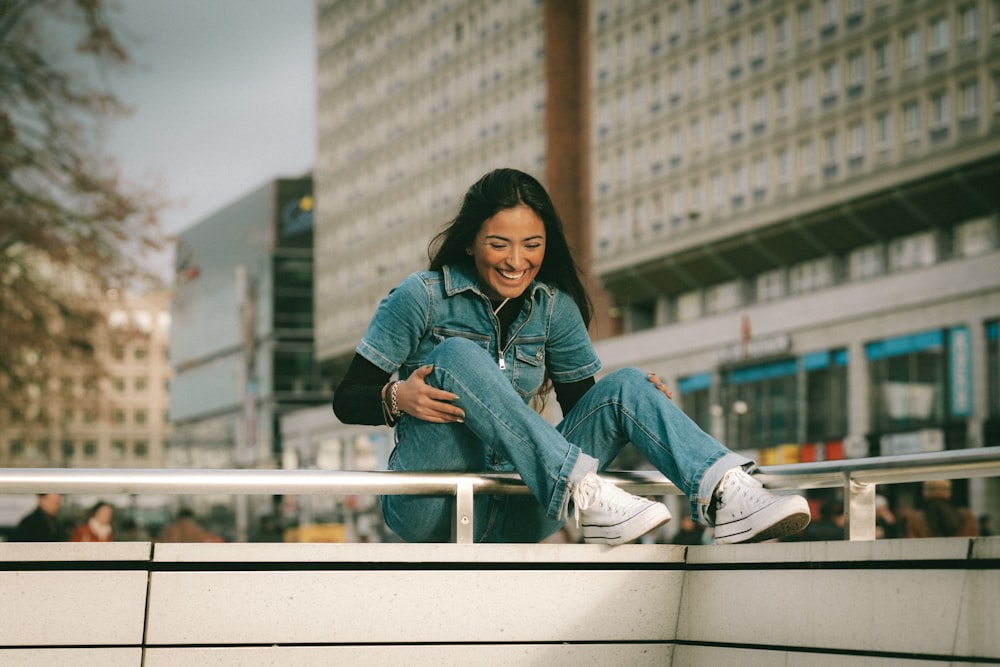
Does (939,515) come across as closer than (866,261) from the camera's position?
Yes

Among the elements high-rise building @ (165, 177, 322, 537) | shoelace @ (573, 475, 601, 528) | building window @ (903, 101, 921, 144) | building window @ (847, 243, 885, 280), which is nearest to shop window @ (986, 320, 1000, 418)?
building window @ (903, 101, 921, 144)

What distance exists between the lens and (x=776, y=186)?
4981 centimetres

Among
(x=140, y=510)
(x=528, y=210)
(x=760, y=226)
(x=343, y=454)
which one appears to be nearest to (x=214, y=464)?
(x=140, y=510)

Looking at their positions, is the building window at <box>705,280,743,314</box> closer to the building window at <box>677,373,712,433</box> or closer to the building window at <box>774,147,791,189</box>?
the building window at <box>677,373,712,433</box>

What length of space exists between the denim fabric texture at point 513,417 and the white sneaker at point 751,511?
0.05 m

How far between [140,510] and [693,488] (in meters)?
106

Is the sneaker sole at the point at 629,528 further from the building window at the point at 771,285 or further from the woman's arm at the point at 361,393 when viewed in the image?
the building window at the point at 771,285

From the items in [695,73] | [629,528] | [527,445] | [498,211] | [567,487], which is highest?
[695,73]

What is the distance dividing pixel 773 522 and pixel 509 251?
1256 mm

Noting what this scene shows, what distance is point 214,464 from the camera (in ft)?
333

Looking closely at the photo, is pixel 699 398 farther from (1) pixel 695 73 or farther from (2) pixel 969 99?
(2) pixel 969 99

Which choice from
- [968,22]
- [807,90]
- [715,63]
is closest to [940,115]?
[968,22]

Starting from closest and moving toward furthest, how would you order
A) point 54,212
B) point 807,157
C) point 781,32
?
1. point 54,212
2. point 807,157
3. point 781,32

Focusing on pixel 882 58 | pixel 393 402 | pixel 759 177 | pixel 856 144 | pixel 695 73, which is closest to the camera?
pixel 393 402
